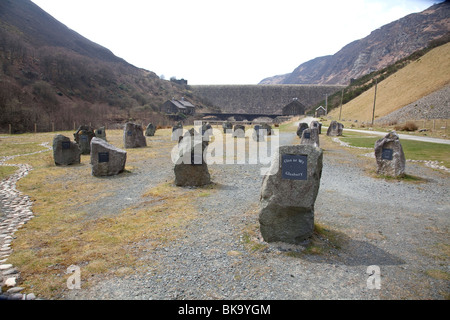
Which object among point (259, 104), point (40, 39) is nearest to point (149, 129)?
point (40, 39)

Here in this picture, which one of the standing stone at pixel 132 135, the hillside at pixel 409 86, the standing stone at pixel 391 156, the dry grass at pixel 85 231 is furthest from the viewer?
the hillside at pixel 409 86

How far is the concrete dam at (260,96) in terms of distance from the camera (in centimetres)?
10162

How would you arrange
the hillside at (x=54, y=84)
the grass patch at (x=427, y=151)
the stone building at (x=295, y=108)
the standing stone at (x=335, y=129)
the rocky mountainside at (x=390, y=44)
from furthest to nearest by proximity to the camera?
the rocky mountainside at (x=390, y=44), the stone building at (x=295, y=108), the hillside at (x=54, y=84), the standing stone at (x=335, y=129), the grass patch at (x=427, y=151)

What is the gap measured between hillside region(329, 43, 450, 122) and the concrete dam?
150 ft

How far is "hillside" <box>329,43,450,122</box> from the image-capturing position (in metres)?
41.2

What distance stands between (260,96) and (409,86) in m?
61.1

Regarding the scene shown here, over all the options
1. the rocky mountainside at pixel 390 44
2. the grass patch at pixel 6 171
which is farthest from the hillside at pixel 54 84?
the rocky mountainside at pixel 390 44

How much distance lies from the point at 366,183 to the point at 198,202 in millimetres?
5448

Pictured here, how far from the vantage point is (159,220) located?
6.02 m

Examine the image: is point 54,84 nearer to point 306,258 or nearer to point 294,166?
point 294,166

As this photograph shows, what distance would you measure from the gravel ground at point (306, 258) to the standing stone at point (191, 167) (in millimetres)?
1365

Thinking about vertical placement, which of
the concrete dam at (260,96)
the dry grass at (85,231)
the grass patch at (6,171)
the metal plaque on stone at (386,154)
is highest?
the concrete dam at (260,96)

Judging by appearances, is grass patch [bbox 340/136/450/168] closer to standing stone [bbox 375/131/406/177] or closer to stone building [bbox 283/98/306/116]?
standing stone [bbox 375/131/406/177]

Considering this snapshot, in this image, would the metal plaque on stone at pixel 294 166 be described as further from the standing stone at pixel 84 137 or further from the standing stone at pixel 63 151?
the standing stone at pixel 84 137
